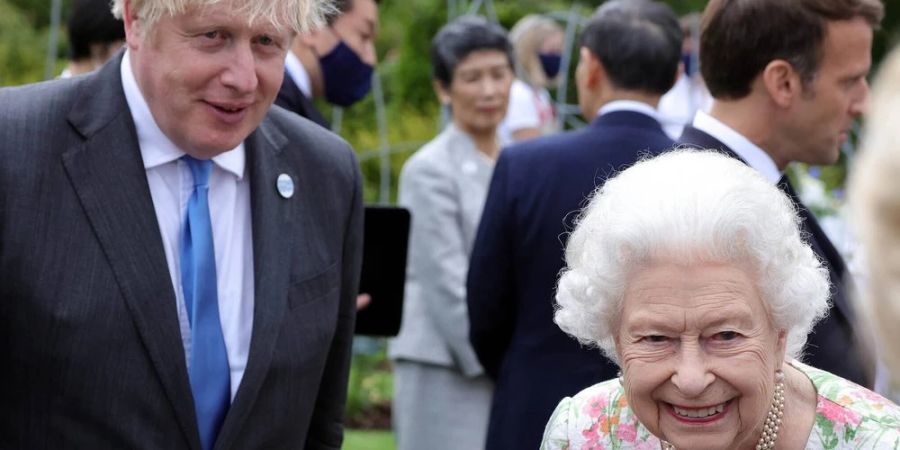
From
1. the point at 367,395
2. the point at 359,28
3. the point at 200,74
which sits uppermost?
the point at 359,28

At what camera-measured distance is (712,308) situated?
9.00 ft

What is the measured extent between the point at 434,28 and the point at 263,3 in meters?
8.81

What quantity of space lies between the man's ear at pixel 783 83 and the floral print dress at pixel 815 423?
124 cm

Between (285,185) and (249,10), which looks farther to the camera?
(285,185)

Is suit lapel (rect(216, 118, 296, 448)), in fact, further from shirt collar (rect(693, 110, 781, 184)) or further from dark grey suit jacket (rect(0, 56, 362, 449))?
shirt collar (rect(693, 110, 781, 184))

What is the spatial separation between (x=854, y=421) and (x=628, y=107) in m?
2.07

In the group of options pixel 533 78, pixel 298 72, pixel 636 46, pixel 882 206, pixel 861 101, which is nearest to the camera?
pixel 882 206

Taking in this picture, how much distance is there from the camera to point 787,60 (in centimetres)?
407

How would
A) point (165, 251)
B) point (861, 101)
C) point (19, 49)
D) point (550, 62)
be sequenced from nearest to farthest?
1. point (165, 251)
2. point (861, 101)
3. point (550, 62)
4. point (19, 49)

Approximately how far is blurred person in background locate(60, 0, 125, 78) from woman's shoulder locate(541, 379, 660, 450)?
9.02ft

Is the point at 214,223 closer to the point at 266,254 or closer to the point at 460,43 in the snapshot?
the point at 266,254

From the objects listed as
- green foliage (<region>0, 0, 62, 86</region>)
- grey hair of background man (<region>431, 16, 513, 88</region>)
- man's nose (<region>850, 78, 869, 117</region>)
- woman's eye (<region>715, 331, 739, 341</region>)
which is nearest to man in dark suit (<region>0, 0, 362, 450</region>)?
woman's eye (<region>715, 331, 739, 341</region>)

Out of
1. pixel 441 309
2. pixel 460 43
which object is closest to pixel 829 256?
pixel 441 309

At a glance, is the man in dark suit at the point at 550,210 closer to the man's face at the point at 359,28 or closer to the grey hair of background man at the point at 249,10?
the man's face at the point at 359,28
